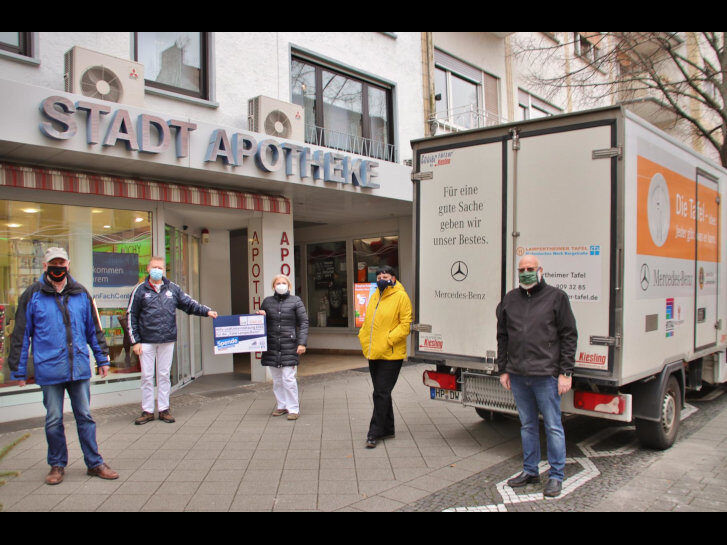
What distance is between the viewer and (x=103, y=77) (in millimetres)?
6730

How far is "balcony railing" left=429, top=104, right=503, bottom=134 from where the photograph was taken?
12330mm

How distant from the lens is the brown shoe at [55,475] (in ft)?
14.9

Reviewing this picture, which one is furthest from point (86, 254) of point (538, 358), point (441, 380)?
point (538, 358)

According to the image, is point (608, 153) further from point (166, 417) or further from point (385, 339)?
point (166, 417)

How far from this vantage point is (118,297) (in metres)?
7.59

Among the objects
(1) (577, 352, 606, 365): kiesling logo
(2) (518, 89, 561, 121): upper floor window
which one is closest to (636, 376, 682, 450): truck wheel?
(1) (577, 352, 606, 365): kiesling logo

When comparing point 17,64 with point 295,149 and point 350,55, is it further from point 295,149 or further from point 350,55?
point 350,55

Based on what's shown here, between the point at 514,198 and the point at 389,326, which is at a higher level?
the point at 514,198

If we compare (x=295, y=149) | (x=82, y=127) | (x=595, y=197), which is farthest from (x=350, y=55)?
(x=595, y=197)

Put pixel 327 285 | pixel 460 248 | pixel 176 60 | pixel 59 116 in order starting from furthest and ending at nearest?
pixel 327 285 < pixel 176 60 < pixel 59 116 < pixel 460 248

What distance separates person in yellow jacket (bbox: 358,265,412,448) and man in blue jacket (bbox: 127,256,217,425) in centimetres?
220

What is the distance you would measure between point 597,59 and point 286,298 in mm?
9430

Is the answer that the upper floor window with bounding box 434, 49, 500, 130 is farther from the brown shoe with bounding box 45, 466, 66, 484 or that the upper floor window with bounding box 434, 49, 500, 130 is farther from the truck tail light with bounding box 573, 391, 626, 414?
the brown shoe with bounding box 45, 466, 66, 484

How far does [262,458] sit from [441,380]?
1928 mm
